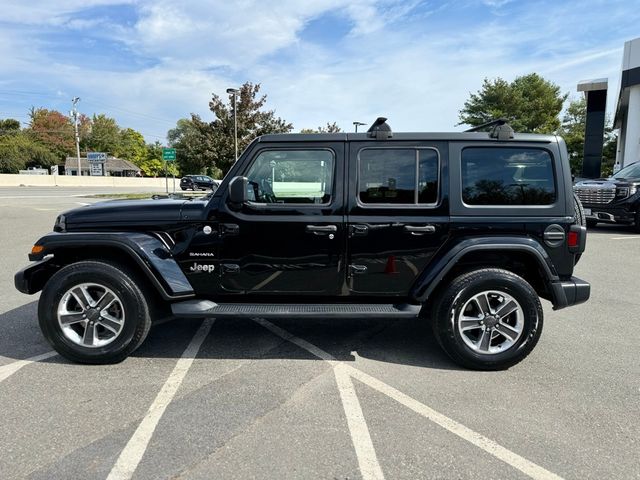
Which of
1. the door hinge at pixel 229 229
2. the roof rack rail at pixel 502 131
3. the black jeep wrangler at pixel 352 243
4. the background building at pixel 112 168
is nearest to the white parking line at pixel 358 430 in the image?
the black jeep wrangler at pixel 352 243

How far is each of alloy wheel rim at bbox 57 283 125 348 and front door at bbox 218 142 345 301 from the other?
3.04 ft

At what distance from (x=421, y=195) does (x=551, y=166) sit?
43.8 inches

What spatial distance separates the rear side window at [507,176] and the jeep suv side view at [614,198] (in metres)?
9.63

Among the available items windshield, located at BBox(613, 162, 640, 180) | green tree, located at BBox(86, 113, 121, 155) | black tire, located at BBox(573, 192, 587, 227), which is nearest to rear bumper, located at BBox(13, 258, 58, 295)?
black tire, located at BBox(573, 192, 587, 227)

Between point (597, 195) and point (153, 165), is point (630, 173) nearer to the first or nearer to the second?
point (597, 195)

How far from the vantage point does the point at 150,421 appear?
2.78 metres

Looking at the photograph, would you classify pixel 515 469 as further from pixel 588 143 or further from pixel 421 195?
pixel 588 143

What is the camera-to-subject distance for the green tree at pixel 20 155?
60812 millimetres

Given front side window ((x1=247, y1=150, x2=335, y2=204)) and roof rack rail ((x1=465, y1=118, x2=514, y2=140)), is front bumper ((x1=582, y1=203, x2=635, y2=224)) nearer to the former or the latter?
roof rack rail ((x1=465, y1=118, x2=514, y2=140))

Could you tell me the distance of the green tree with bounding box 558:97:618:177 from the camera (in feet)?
127

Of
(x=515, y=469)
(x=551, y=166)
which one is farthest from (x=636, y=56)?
(x=515, y=469)

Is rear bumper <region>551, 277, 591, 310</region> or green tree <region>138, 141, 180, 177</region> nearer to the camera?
rear bumper <region>551, 277, 591, 310</region>

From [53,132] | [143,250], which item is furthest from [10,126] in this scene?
[143,250]

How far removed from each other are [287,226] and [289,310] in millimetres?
695
